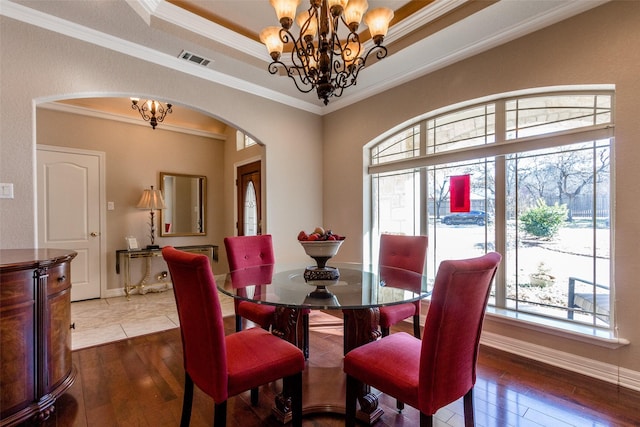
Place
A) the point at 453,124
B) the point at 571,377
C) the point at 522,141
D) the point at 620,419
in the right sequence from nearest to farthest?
the point at 620,419 < the point at 571,377 < the point at 522,141 < the point at 453,124

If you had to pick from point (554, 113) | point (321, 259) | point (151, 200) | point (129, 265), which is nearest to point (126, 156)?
point (151, 200)

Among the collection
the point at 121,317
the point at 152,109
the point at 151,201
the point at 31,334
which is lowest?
the point at 121,317

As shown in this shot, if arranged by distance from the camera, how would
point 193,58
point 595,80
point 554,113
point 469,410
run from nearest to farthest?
point 469,410 < point 595,80 < point 554,113 < point 193,58

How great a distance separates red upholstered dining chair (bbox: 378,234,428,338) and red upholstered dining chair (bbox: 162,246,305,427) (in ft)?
A: 2.99

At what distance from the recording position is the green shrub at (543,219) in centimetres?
248

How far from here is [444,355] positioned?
1225 mm

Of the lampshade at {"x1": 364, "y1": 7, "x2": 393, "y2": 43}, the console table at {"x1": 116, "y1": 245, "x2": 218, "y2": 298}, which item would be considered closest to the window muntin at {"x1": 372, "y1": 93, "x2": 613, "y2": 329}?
the lampshade at {"x1": 364, "y1": 7, "x2": 393, "y2": 43}

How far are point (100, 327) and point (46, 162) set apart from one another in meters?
2.42

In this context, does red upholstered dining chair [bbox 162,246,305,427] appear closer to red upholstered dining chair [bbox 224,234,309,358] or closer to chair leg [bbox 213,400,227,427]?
chair leg [bbox 213,400,227,427]

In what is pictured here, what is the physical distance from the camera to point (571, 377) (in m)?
2.19

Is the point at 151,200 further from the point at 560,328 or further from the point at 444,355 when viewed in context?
the point at 560,328

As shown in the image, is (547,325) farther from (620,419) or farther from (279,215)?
(279,215)

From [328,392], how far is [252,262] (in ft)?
4.12

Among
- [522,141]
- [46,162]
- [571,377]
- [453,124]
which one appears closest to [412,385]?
[571,377]
